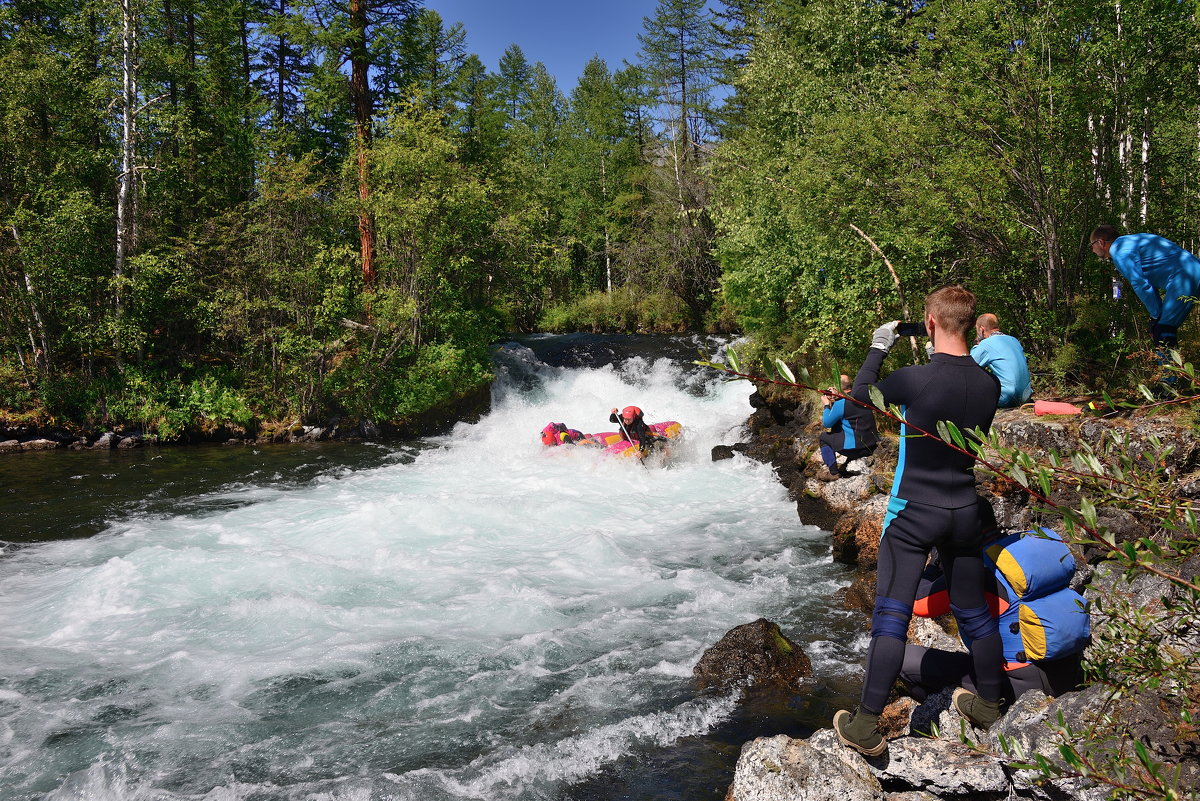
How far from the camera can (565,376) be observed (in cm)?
1908

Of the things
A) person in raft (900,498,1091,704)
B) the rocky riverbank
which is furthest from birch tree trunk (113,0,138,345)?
person in raft (900,498,1091,704)

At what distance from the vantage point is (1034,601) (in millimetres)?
3258

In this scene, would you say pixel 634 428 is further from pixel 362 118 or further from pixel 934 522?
pixel 362 118

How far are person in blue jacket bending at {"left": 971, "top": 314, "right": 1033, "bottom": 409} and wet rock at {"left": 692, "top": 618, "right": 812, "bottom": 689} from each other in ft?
8.21

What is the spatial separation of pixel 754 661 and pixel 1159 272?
4.21 m

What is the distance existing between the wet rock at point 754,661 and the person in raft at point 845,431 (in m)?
1.53

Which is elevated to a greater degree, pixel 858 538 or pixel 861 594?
pixel 858 538

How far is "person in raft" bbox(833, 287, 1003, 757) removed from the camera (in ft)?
10.2

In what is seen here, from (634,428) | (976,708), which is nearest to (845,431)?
(976,708)

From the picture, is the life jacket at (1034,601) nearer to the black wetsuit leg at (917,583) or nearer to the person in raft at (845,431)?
the black wetsuit leg at (917,583)

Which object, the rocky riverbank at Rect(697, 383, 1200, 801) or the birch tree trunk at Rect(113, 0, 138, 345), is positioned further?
the birch tree trunk at Rect(113, 0, 138, 345)

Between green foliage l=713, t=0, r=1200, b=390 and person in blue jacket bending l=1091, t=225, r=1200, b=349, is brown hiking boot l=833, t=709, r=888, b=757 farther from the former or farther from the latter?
green foliage l=713, t=0, r=1200, b=390

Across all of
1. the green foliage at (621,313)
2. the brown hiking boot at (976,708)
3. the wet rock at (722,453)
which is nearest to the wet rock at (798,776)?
the brown hiking boot at (976,708)

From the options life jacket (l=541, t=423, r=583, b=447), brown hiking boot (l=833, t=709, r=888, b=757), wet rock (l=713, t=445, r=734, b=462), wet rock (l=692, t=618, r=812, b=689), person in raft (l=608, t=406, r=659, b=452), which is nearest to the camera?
brown hiking boot (l=833, t=709, r=888, b=757)
